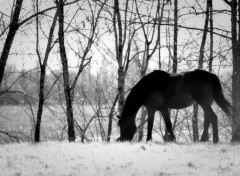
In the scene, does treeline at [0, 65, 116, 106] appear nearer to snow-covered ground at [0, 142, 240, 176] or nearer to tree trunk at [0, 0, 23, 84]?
tree trunk at [0, 0, 23, 84]

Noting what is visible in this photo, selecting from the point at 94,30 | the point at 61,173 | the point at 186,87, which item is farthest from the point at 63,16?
the point at 61,173

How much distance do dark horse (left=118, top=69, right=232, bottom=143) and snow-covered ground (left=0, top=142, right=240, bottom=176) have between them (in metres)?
2.47

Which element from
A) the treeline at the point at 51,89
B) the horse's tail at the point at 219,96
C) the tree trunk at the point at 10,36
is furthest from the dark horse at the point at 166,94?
the tree trunk at the point at 10,36

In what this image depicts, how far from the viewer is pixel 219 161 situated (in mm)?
5047

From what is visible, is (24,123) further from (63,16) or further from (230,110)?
(230,110)

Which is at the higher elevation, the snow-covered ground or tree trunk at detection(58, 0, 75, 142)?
tree trunk at detection(58, 0, 75, 142)

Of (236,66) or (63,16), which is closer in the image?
(236,66)

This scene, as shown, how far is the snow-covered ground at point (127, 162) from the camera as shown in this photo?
4320mm

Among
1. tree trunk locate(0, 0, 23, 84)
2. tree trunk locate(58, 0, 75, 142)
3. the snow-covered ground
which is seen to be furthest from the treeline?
the snow-covered ground

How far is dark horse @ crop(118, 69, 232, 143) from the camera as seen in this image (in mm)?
8758

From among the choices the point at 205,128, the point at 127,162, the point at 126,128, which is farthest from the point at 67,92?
the point at 127,162

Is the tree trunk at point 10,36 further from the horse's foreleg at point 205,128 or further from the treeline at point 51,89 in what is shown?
the horse's foreleg at point 205,128

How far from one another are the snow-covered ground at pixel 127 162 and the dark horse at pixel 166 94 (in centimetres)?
247

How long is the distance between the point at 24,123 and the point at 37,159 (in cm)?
4809
